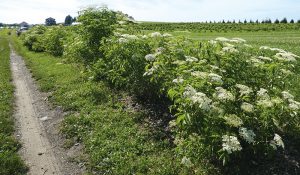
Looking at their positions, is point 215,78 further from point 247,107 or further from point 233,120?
point 233,120

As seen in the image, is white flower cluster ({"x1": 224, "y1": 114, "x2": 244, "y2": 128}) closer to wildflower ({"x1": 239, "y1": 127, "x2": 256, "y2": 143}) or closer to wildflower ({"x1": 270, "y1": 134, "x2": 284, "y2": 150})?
wildflower ({"x1": 239, "y1": 127, "x2": 256, "y2": 143})

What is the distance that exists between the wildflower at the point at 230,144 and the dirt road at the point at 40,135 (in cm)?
351

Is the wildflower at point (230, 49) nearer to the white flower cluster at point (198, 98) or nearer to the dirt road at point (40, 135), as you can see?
the white flower cluster at point (198, 98)

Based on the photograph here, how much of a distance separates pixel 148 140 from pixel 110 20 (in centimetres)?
723

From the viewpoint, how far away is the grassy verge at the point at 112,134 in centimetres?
738

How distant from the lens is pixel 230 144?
5.38 meters

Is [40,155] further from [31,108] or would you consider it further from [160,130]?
[31,108]

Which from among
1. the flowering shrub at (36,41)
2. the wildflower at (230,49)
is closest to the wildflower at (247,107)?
the wildflower at (230,49)

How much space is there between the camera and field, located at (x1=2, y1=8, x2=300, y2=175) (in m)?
5.91

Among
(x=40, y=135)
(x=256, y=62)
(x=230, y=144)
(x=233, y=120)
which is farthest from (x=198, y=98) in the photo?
(x=40, y=135)

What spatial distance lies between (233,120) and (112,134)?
4058 mm

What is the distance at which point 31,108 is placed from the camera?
12.4 m

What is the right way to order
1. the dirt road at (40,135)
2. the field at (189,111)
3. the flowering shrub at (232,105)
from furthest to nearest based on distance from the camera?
the dirt road at (40,135) → the field at (189,111) → the flowering shrub at (232,105)

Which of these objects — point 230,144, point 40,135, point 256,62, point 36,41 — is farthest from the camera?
point 36,41
